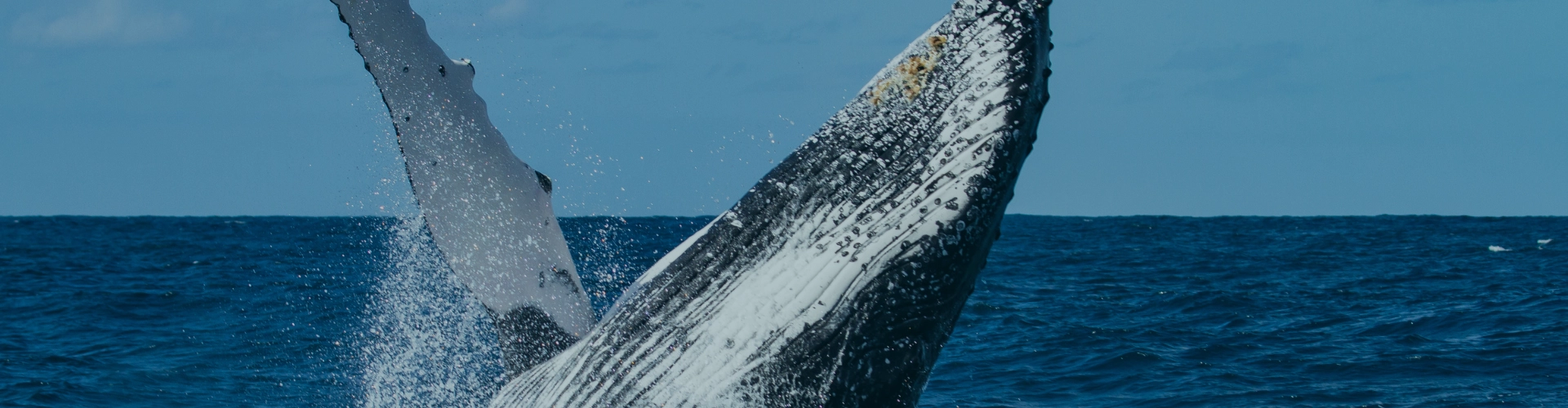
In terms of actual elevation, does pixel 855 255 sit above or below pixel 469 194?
below

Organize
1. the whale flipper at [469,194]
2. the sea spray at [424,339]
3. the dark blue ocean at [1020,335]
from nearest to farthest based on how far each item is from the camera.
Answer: the whale flipper at [469,194]
the sea spray at [424,339]
the dark blue ocean at [1020,335]

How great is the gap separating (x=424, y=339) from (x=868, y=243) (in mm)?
12542

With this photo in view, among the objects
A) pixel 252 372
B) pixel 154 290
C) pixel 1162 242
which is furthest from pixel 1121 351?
pixel 1162 242

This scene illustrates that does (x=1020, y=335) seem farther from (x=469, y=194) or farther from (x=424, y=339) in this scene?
(x=469, y=194)

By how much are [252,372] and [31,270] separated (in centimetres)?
2651

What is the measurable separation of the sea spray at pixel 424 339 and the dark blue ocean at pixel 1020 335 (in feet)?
0.16

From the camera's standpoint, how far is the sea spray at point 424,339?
6250 mm

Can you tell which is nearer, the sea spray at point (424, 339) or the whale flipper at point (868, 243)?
the whale flipper at point (868, 243)

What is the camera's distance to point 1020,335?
1634 centimetres

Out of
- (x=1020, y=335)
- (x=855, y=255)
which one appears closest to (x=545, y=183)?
(x=855, y=255)

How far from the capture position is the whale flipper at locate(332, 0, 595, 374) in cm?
363

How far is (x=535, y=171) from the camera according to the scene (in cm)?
395

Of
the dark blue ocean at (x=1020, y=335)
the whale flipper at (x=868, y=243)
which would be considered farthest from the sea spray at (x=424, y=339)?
the whale flipper at (x=868, y=243)

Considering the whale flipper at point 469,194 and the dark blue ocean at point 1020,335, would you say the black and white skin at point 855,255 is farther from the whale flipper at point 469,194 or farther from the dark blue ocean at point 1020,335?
the dark blue ocean at point 1020,335
